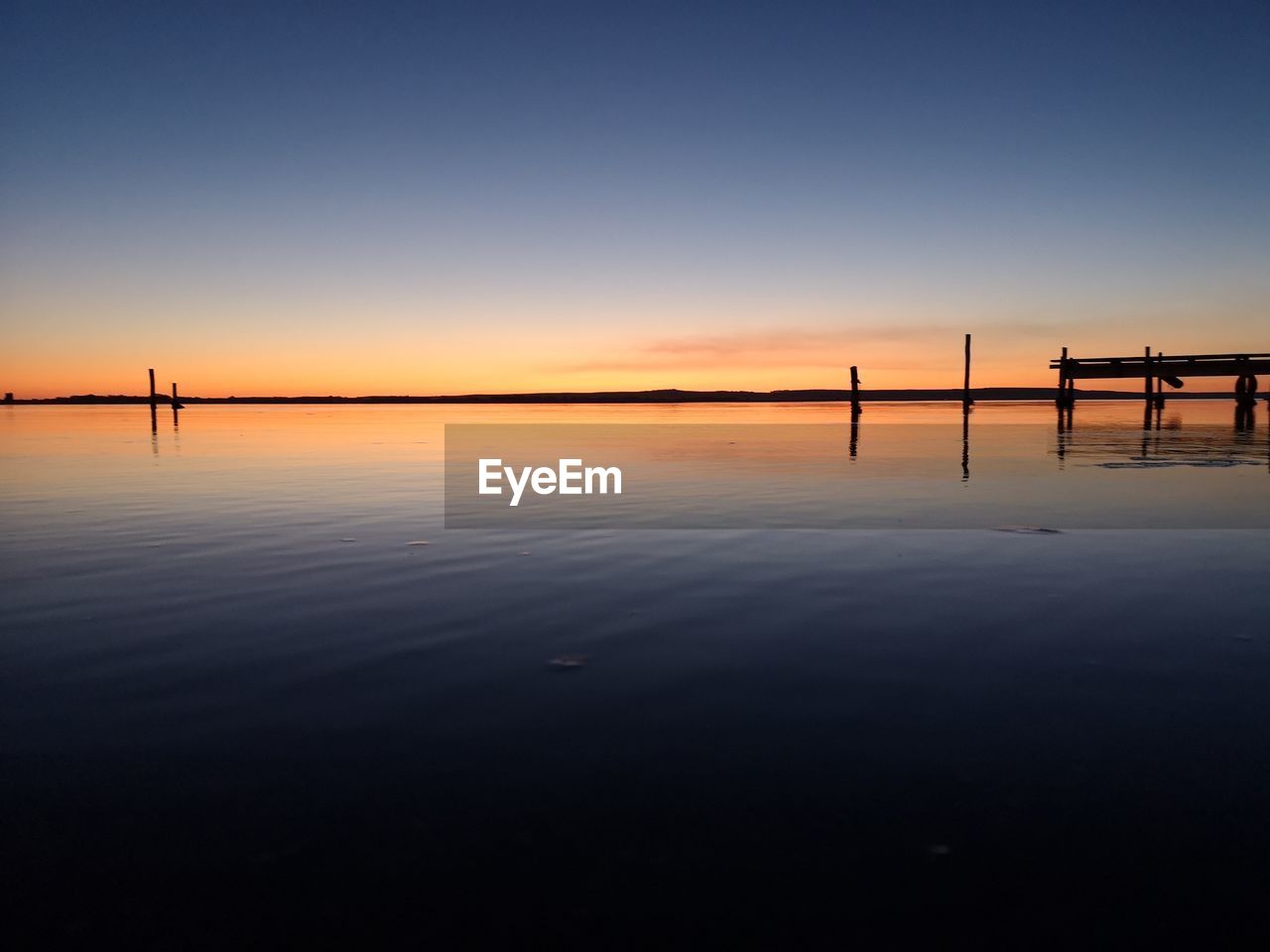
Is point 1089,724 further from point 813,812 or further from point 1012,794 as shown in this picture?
point 813,812

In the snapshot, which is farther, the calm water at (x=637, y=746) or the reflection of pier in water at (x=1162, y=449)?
the reflection of pier in water at (x=1162, y=449)

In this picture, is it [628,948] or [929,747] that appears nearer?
[628,948]

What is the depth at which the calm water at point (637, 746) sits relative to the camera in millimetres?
2439

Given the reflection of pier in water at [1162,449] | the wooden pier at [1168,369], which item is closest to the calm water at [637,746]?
the reflection of pier in water at [1162,449]

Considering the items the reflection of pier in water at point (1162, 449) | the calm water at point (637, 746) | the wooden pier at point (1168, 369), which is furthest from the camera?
the wooden pier at point (1168, 369)

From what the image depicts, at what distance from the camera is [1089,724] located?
3693 mm

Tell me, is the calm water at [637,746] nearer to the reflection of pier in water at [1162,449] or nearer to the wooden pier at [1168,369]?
the reflection of pier in water at [1162,449]

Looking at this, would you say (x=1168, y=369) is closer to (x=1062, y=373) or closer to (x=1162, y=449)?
(x=1062, y=373)

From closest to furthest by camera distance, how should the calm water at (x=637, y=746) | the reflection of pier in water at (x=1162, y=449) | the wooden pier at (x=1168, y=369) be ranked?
the calm water at (x=637, y=746), the reflection of pier in water at (x=1162, y=449), the wooden pier at (x=1168, y=369)

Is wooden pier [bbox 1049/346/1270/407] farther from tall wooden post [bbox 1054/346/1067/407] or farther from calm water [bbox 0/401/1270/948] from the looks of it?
calm water [bbox 0/401/1270/948]


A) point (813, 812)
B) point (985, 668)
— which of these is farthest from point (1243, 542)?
point (813, 812)

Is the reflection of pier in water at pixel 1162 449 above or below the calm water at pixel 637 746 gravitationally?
above

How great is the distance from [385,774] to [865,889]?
6.69ft

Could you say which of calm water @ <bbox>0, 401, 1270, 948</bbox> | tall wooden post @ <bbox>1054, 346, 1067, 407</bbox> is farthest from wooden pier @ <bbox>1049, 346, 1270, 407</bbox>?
calm water @ <bbox>0, 401, 1270, 948</bbox>
